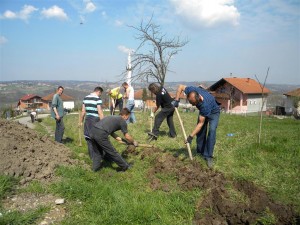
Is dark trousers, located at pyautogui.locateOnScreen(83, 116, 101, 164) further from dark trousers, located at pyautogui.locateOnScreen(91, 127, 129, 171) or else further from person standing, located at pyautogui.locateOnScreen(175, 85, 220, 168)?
person standing, located at pyautogui.locateOnScreen(175, 85, 220, 168)

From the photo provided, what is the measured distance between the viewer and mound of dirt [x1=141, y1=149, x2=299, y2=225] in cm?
360

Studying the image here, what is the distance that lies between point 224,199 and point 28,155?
4.00 meters

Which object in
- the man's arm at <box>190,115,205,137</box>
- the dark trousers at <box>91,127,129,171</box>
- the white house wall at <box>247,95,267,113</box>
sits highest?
the man's arm at <box>190,115,205,137</box>

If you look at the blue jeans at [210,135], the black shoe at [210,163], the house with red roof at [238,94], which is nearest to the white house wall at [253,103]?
the house with red roof at [238,94]

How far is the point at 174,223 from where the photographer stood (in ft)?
12.1

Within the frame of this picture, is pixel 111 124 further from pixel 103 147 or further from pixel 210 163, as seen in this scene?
pixel 210 163

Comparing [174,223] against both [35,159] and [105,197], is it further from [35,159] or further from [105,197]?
[35,159]

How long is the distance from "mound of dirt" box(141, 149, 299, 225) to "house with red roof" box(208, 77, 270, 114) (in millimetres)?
40665

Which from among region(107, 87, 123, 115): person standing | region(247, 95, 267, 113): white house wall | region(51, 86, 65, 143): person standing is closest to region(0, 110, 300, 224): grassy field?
region(51, 86, 65, 143): person standing

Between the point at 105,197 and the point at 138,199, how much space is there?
528 millimetres

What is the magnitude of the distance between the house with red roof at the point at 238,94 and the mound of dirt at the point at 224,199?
133ft

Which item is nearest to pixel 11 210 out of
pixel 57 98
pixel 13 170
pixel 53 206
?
pixel 53 206

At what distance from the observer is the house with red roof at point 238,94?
44.8 m

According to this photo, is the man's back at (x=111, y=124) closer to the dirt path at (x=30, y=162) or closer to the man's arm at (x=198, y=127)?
the dirt path at (x=30, y=162)
